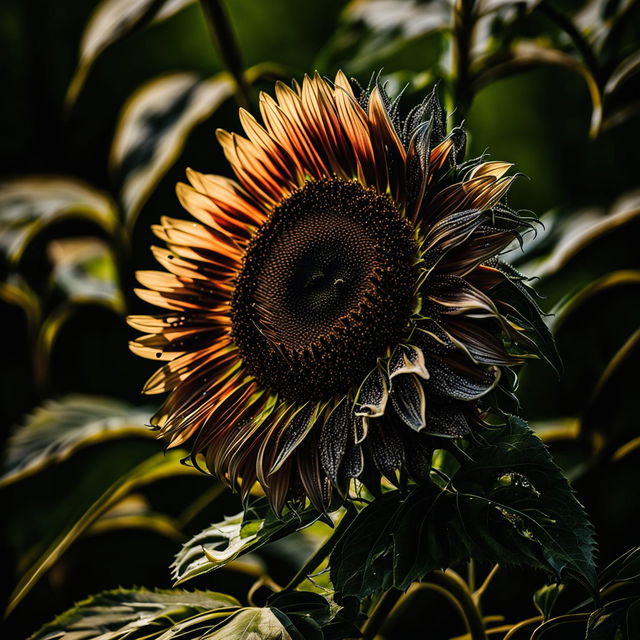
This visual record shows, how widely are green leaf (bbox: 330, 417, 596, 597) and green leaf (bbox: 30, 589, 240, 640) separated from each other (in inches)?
6.2

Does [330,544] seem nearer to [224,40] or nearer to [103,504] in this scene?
[103,504]

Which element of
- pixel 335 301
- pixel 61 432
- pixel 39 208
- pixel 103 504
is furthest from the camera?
pixel 39 208

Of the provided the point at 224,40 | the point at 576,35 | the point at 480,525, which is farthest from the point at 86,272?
the point at 480,525

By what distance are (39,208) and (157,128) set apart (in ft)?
0.87

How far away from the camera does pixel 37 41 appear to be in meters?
1.52

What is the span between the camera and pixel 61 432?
104 centimetres

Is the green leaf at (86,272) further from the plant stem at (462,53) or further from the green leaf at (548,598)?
the green leaf at (548,598)

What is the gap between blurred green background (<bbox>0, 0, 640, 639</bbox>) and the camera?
34.8 inches

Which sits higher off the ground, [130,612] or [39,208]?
[39,208]

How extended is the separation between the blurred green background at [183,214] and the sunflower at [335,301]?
0.52 ft

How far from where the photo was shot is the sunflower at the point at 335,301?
466mm

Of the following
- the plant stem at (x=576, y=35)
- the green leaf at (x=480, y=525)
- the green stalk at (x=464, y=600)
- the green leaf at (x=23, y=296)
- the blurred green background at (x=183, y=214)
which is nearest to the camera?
the green leaf at (x=480, y=525)

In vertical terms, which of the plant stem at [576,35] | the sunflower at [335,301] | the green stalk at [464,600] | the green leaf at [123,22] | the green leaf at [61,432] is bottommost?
the green stalk at [464,600]

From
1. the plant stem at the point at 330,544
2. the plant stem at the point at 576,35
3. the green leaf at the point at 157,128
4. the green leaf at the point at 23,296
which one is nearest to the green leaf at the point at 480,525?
the plant stem at the point at 330,544
